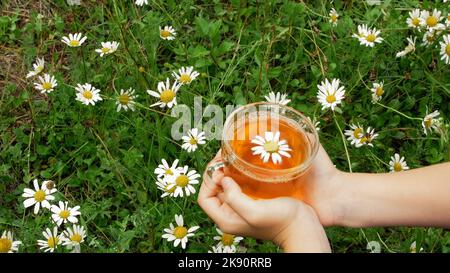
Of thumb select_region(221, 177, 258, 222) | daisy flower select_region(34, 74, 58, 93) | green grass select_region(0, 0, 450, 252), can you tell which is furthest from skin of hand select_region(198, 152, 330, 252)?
daisy flower select_region(34, 74, 58, 93)

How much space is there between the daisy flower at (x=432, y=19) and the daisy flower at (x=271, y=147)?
3.53 feet

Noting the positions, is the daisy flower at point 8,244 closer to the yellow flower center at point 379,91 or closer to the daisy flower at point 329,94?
the daisy flower at point 329,94

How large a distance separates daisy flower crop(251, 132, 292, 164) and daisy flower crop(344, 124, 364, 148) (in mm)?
683

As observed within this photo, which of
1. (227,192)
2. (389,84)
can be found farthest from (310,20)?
(227,192)

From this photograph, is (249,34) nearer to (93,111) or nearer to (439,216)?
(93,111)

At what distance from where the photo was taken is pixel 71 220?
179cm

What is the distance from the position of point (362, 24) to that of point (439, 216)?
1.11m

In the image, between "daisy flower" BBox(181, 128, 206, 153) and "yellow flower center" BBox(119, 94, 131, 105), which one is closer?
"daisy flower" BBox(181, 128, 206, 153)

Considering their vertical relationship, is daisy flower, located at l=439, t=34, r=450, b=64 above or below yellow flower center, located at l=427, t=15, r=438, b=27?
below

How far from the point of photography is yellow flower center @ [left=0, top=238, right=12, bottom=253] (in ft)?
5.53

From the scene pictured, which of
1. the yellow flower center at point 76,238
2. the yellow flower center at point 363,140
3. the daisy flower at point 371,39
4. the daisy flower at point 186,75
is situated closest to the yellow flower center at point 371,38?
the daisy flower at point 371,39

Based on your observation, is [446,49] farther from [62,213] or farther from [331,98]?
[62,213]

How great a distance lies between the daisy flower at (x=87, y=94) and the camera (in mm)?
2066

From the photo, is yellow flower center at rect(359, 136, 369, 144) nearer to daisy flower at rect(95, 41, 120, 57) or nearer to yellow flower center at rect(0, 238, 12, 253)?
daisy flower at rect(95, 41, 120, 57)
